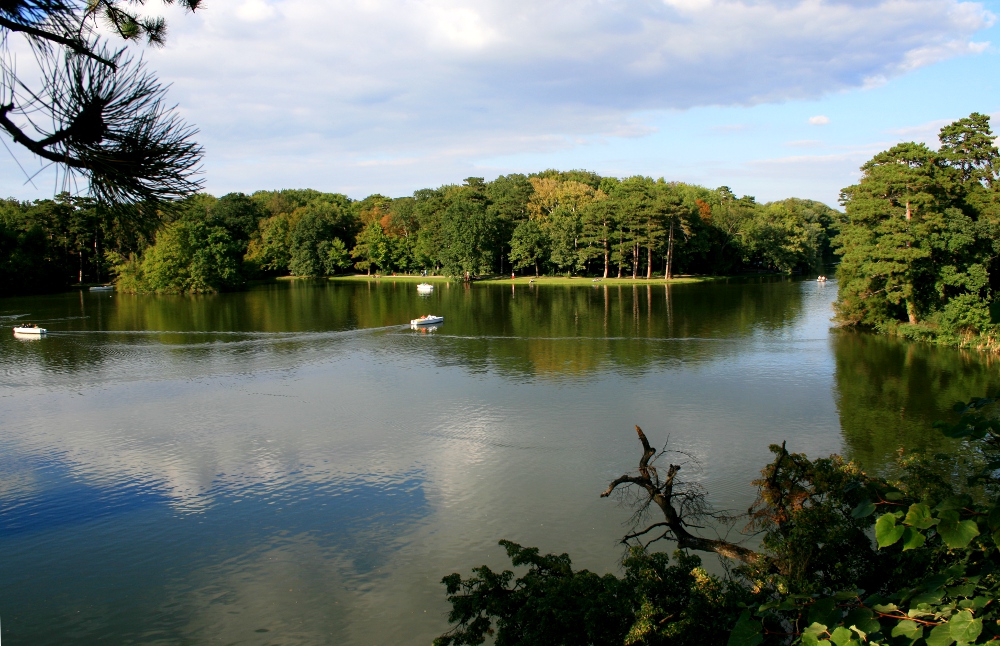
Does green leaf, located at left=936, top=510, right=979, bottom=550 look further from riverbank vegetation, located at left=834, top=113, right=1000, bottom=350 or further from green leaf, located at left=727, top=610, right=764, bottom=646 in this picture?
riverbank vegetation, located at left=834, top=113, right=1000, bottom=350

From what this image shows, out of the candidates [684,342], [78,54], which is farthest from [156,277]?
[78,54]

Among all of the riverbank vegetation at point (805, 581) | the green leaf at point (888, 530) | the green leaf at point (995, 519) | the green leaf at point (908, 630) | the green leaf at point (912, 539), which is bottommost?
the riverbank vegetation at point (805, 581)

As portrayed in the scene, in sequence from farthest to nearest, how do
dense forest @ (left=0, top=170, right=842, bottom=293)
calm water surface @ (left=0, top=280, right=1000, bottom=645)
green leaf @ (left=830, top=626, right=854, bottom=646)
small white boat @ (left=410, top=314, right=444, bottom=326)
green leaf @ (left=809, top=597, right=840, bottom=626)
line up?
dense forest @ (left=0, top=170, right=842, bottom=293)
small white boat @ (left=410, top=314, right=444, bottom=326)
calm water surface @ (left=0, top=280, right=1000, bottom=645)
green leaf @ (left=809, top=597, right=840, bottom=626)
green leaf @ (left=830, top=626, right=854, bottom=646)

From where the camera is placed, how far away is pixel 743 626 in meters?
2.54

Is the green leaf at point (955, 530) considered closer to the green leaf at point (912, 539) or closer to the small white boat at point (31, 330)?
the green leaf at point (912, 539)

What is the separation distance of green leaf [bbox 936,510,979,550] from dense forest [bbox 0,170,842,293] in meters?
54.6

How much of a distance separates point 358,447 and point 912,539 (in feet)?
47.6

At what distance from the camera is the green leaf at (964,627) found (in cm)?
219

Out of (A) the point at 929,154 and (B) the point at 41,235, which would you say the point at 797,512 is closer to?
(A) the point at 929,154

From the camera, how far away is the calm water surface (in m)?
9.69

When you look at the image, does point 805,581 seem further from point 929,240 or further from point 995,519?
point 929,240

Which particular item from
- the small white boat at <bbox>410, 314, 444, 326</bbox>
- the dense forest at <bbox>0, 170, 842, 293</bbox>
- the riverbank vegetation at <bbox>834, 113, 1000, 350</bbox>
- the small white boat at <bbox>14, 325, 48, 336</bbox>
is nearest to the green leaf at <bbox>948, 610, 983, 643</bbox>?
the riverbank vegetation at <bbox>834, 113, 1000, 350</bbox>

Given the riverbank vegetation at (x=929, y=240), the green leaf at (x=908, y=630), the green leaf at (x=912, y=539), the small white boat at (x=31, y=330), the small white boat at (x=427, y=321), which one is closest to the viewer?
the green leaf at (x=908, y=630)

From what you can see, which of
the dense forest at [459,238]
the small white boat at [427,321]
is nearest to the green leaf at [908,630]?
the small white boat at [427,321]
